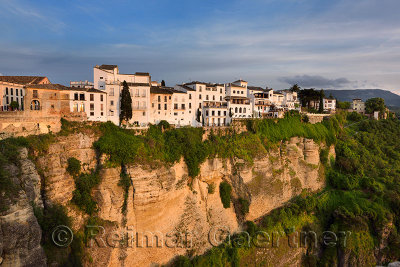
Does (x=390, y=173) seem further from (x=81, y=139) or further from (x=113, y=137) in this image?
(x=81, y=139)

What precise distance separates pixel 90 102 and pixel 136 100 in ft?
15.8

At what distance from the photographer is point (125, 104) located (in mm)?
26234

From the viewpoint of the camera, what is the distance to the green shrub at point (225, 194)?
26641mm

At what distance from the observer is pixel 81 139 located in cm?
2047

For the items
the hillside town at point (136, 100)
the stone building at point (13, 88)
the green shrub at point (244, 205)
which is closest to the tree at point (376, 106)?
the hillside town at point (136, 100)

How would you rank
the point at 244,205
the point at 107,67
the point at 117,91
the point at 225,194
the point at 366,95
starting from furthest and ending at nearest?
the point at 366,95
the point at 107,67
the point at 117,91
the point at 244,205
the point at 225,194

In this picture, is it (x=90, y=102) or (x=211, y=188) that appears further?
(x=211, y=188)

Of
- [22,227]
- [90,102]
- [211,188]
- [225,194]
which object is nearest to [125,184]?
[22,227]

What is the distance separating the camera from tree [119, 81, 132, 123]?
26.2 m

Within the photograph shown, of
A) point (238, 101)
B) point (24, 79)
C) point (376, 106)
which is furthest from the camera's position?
point (376, 106)

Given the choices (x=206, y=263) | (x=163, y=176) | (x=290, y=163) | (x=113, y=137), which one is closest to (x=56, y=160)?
(x=113, y=137)

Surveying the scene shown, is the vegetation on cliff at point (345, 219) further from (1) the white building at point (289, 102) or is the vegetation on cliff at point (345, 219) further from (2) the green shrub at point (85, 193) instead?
(1) the white building at point (289, 102)

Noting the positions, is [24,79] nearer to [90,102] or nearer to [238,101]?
[90,102]

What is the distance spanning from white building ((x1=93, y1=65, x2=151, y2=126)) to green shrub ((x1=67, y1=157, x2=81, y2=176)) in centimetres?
830
